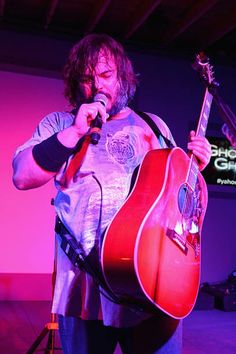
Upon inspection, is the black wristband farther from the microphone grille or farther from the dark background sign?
the dark background sign

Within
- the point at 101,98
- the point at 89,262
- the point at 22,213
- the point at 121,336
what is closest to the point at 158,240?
the point at 89,262

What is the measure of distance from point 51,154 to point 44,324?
336cm

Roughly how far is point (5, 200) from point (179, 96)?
2775 mm

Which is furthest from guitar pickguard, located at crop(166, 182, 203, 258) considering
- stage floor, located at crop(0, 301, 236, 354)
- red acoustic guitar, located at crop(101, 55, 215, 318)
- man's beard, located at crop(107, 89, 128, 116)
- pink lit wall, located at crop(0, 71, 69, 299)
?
pink lit wall, located at crop(0, 71, 69, 299)

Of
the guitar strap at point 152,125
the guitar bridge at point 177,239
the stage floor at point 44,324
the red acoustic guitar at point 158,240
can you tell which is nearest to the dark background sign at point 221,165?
the stage floor at point 44,324

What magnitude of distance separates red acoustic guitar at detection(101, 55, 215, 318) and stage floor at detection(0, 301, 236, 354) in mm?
1868

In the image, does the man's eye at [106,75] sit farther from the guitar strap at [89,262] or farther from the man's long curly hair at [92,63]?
the guitar strap at [89,262]

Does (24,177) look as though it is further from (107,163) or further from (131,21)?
(131,21)

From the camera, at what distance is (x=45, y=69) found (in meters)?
5.55

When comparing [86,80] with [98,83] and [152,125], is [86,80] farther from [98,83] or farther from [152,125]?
[152,125]

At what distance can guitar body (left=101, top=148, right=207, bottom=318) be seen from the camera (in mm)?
1157

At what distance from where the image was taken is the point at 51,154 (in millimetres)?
1234

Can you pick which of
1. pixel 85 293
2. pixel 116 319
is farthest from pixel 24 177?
pixel 116 319

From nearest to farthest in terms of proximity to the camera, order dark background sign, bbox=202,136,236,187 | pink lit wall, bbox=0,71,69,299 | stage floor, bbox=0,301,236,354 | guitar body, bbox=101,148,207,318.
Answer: guitar body, bbox=101,148,207,318 < stage floor, bbox=0,301,236,354 < pink lit wall, bbox=0,71,69,299 < dark background sign, bbox=202,136,236,187
